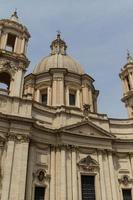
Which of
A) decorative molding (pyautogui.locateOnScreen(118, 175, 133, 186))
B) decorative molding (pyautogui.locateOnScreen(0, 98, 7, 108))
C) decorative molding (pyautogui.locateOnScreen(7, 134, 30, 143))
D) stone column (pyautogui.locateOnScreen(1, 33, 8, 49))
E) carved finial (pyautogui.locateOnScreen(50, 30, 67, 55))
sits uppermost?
carved finial (pyautogui.locateOnScreen(50, 30, 67, 55))

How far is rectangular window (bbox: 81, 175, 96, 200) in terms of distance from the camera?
22641mm

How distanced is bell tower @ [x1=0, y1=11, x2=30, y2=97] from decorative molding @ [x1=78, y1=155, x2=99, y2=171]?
7.91 m

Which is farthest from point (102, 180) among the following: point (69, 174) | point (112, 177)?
point (69, 174)

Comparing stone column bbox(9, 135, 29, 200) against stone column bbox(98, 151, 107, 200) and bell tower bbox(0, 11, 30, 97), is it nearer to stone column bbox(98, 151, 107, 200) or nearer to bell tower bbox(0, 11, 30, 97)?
bell tower bbox(0, 11, 30, 97)

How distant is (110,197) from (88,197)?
181cm

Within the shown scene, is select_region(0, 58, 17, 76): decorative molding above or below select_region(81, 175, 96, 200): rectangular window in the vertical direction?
above

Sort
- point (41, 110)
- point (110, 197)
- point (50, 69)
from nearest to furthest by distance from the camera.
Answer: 1. point (110, 197)
2. point (41, 110)
3. point (50, 69)

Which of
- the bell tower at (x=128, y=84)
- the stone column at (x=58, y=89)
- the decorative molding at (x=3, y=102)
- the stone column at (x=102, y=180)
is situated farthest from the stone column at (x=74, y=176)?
Answer: the bell tower at (x=128, y=84)

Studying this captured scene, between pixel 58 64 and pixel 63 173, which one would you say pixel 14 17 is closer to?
pixel 58 64

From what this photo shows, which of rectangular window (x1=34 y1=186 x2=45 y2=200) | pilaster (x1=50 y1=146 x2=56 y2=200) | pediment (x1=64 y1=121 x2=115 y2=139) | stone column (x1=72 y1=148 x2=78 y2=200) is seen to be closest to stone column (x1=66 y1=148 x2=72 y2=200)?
stone column (x1=72 y1=148 x2=78 y2=200)

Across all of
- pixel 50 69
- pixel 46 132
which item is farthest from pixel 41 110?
pixel 50 69

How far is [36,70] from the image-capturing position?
3472cm

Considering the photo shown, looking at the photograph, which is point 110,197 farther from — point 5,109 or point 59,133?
point 5,109

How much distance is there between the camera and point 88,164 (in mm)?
23750
